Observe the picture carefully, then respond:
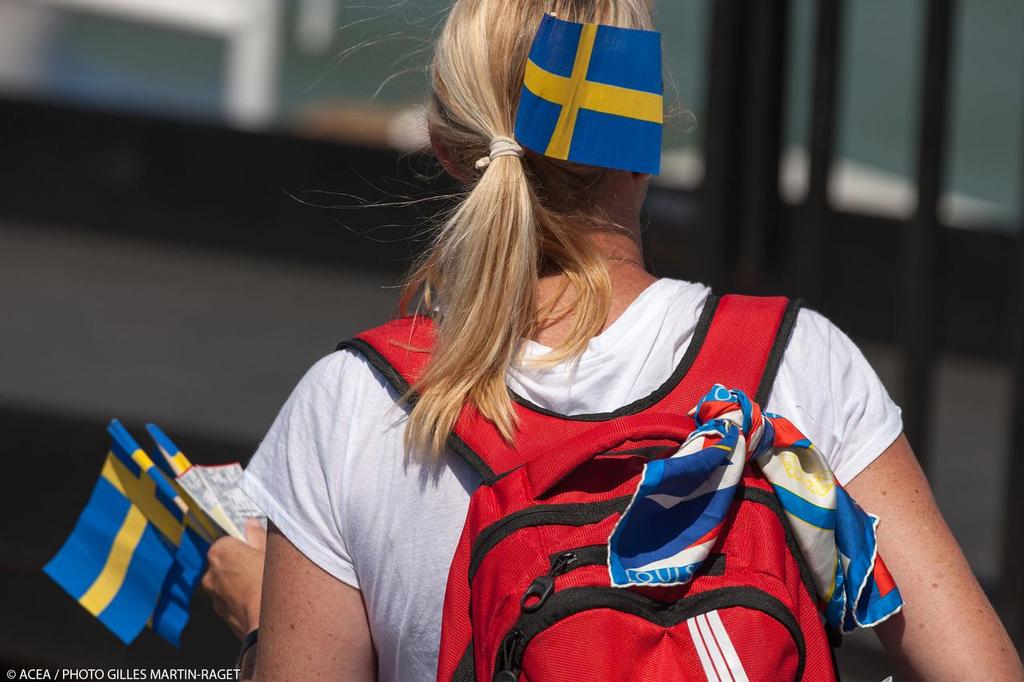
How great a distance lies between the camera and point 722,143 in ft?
9.56

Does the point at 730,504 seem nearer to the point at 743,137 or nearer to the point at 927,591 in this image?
the point at 927,591

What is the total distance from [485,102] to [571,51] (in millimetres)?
103

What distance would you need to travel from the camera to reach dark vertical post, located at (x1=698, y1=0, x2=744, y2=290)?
9.51ft

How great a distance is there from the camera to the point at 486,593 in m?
1.16

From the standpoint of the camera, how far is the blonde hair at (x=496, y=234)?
50.8 inches

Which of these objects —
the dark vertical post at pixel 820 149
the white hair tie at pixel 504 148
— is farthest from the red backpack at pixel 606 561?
the dark vertical post at pixel 820 149

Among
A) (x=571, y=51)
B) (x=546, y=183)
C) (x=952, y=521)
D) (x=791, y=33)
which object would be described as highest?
(x=791, y=33)

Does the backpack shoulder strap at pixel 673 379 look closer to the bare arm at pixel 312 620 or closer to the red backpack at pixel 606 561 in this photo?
the red backpack at pixel 606 561

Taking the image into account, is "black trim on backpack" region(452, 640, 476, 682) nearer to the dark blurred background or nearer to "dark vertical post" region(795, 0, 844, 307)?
the dark blurred background

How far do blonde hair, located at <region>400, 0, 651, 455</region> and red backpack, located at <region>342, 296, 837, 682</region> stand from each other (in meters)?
0.04

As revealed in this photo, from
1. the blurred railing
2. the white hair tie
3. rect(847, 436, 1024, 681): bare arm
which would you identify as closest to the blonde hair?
the white hair tie

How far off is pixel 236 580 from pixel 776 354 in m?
0.78

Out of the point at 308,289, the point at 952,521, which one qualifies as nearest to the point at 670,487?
the point at 952,521

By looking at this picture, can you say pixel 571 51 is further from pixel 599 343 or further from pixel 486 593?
pixel 486 593
